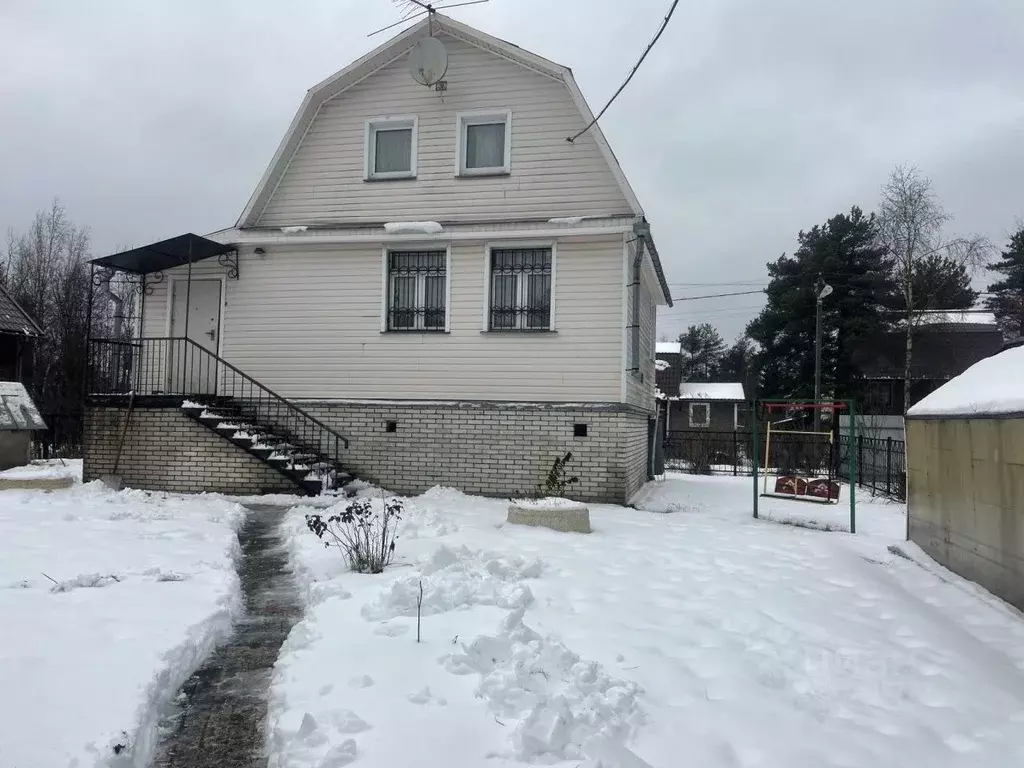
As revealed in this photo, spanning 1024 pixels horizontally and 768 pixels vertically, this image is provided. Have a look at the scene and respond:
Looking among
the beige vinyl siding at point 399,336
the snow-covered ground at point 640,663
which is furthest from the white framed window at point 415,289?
the snow-covered ground at point 640,663

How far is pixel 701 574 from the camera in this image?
593 cm

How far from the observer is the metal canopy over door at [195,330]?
11508mm

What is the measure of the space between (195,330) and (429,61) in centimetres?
587

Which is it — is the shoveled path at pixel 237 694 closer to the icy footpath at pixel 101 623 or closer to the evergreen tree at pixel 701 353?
the icy footpath at pixel 101 623

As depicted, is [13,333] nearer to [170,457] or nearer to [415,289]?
[170,457]

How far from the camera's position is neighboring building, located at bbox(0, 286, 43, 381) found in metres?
17.5

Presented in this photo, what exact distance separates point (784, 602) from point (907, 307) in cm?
2363

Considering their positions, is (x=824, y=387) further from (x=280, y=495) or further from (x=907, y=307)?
(x=280, y=495)

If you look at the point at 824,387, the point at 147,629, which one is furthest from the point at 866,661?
the point at 824,387

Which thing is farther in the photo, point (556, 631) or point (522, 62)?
point (522, 62)

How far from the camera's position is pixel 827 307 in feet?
103

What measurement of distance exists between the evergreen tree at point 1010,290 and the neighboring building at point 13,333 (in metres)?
38.3

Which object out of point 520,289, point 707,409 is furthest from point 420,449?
point 707,409

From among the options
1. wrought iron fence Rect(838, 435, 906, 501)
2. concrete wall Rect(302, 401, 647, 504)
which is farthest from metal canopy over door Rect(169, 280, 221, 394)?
wrought iron fence Rect(838, 435, 906, 501)
